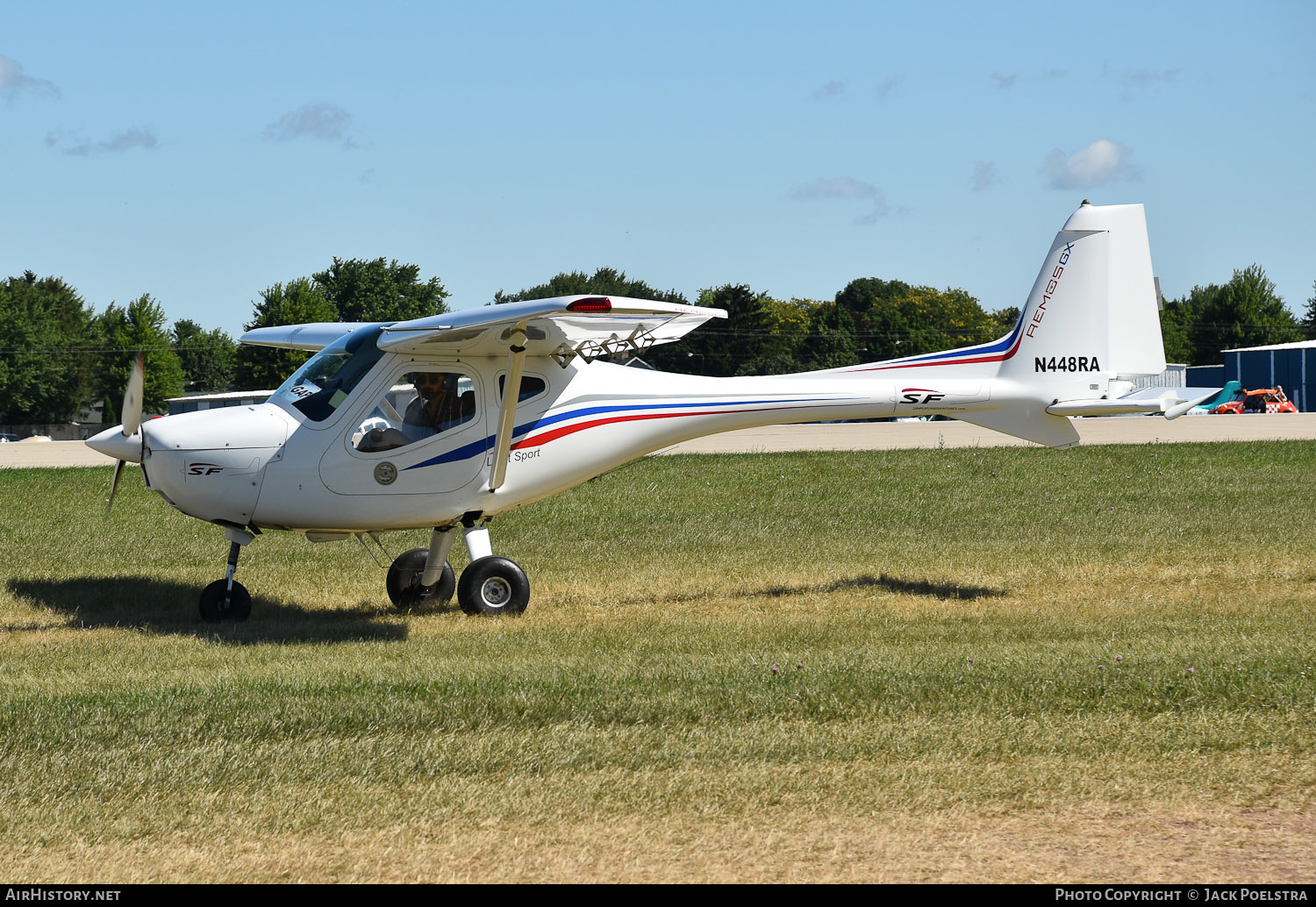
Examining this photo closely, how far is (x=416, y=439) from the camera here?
10164 millimetres

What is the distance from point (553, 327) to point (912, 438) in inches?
943

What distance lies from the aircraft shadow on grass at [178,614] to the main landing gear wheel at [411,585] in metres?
0.19

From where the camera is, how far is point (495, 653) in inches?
346

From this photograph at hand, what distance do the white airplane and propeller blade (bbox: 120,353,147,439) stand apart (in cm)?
2

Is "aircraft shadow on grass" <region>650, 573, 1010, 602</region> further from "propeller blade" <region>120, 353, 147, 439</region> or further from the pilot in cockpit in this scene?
"propeller blade" <region>120, 353, 147, 439</region>

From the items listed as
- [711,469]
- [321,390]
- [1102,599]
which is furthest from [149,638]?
[711,469]

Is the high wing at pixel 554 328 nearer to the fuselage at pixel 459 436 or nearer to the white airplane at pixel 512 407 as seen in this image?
the white airplane at pixel 512 407

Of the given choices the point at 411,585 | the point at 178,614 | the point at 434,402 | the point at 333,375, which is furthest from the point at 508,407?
the point at 178,614

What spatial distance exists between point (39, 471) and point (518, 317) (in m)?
20.0

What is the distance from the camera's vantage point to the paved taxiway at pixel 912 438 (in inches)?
1182

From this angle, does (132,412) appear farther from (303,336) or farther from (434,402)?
(303,336)

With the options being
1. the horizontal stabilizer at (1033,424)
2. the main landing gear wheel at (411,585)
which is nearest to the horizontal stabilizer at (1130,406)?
the horizontal stabilizer at (1033,424)

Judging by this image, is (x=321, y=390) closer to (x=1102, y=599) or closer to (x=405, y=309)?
(x=1102, y=599)

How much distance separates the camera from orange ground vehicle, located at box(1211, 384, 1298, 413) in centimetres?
6194
